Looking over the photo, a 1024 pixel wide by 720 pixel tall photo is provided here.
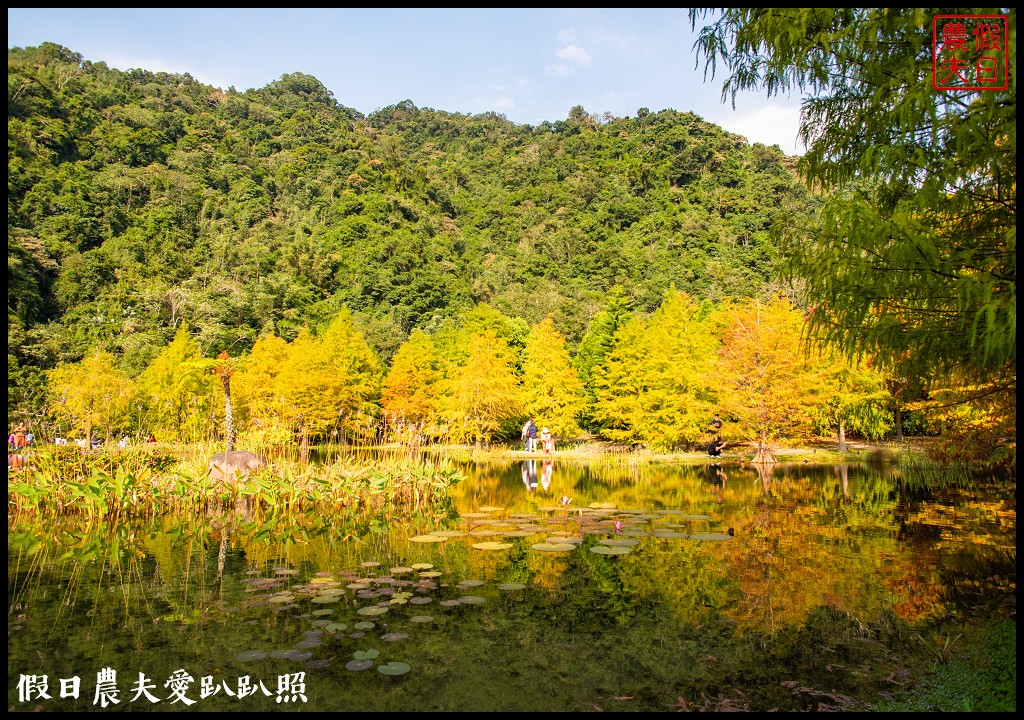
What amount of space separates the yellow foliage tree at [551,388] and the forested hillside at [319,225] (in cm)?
414

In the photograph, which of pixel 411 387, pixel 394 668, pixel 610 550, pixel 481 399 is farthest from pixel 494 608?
pixel 411 387

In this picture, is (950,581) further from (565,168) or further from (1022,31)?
(565,168)

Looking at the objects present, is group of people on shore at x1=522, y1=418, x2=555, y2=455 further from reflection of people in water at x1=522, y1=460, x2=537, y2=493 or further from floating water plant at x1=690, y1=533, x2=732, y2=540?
floating water plant at x1=690, y1=533, x2=732, y2=540

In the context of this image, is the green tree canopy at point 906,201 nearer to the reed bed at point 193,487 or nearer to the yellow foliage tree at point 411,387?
the reed bed at point 193,487

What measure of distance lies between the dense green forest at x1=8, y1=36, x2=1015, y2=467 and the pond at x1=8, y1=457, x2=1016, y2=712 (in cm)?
205

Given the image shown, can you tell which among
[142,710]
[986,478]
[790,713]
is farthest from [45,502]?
[986,478]

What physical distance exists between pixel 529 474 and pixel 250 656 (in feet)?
43.3

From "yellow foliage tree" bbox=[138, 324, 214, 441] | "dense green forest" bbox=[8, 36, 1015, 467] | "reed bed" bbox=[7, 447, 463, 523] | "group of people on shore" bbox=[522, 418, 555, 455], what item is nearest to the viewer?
"reed bed" bbox=[7, 447, 463, 523]

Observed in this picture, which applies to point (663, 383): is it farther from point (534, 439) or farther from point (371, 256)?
point (371, 256)

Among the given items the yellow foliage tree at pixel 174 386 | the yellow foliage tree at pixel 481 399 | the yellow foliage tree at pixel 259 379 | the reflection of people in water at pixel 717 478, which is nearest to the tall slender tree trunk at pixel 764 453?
the reflection of people in water at pixel 717 478

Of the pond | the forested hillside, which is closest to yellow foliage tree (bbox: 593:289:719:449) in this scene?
the forested hillside

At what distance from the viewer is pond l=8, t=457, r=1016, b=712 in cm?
364

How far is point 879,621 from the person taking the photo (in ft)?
15.3

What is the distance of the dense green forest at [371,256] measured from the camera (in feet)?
86.9
